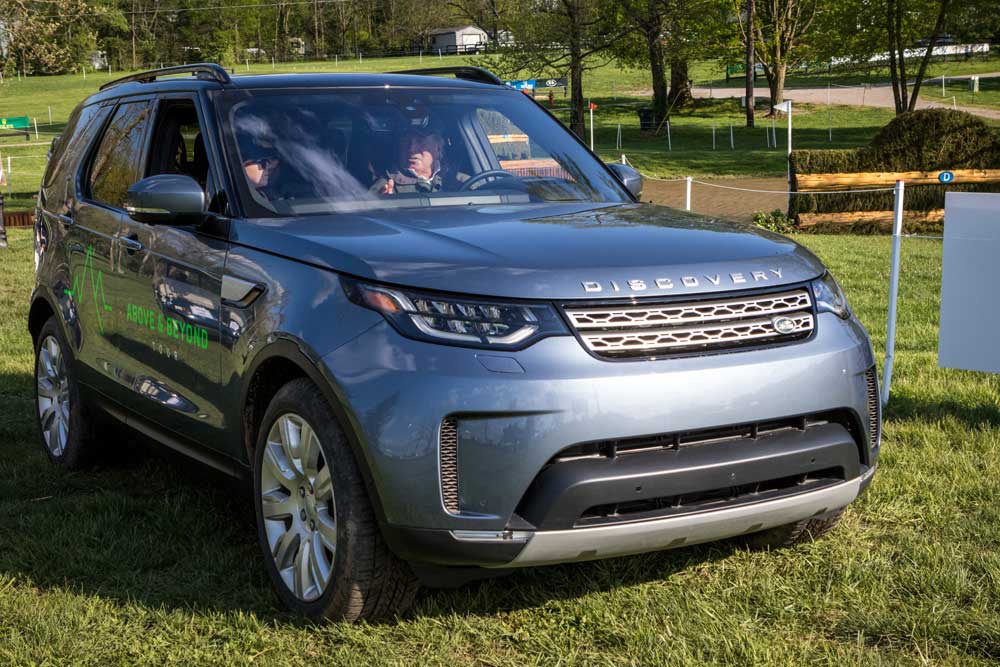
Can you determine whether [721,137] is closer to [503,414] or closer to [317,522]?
[317,522]

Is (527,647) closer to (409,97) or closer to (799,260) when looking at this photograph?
(799,260)

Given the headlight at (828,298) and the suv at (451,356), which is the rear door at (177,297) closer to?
the suv at (451,356)

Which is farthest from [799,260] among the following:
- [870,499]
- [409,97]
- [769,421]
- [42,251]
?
[42,251]

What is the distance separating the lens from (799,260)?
165 inches

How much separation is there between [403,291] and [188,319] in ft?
4.39

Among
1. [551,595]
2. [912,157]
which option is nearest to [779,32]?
[912,157]

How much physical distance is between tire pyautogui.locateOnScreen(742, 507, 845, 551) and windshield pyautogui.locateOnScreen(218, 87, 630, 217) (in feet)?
4.98

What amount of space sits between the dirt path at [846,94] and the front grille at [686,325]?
173ft

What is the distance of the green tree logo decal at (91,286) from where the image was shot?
5648 millimetres

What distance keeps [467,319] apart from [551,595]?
124 centimetres

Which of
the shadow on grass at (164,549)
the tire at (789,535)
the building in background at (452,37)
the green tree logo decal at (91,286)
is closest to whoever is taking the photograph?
the shadow on grass at (164,549)

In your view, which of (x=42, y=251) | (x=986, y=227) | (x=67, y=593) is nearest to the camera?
(x=67, y=593)

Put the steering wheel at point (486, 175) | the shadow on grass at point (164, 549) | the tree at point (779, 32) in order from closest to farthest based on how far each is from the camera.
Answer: the shadow on grass at point (164, 549), the steering wheel at point (486, 175), the tree at point (779, 32)

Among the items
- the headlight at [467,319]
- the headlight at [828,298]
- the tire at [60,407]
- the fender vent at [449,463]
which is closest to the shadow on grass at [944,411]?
the headlight at [828,298]
